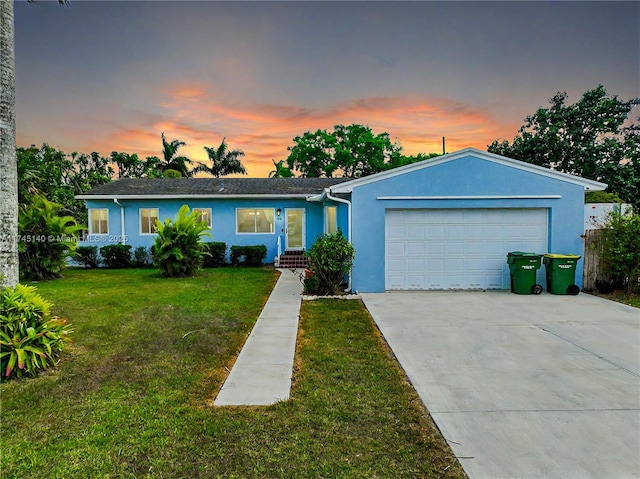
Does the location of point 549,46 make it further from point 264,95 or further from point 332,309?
point 332,309

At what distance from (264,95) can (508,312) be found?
1177 cm

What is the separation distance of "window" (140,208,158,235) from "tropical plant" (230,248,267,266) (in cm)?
370

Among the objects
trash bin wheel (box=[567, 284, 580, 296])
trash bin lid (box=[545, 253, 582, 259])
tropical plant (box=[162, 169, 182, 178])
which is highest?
tropical plant (box=[162, 169, 182, 178])

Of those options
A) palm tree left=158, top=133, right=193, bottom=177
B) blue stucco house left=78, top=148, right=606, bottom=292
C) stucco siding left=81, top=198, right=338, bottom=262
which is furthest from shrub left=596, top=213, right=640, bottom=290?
palm tree left=158, top=133, right=193, bottom=177

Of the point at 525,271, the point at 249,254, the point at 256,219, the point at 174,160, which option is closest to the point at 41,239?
the point at 249,254

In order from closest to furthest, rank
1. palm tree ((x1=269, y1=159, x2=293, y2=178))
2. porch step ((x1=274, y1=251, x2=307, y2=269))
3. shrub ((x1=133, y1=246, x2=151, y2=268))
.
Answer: porch step ((x1=274, y1=251, x2=307, y2=269)) → shrub ((x1=133, y1=246, x2=151, y2=268)) → palm tree ((x1=269, y1=159, x2=293, y2=178))

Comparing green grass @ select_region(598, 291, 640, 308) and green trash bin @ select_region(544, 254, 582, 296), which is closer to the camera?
green grass @ select_region(598, 291, 640, 308)

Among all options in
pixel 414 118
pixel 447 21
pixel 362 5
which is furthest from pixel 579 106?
pixel 362 5

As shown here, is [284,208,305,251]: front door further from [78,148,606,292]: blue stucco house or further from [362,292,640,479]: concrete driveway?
[362,292,640,479]: concrete driveway

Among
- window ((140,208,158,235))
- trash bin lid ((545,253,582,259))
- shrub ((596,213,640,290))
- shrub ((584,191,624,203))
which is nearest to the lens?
shrub ((596,213,640,290))

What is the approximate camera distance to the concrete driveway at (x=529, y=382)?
8.60 ft

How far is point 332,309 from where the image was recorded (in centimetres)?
742

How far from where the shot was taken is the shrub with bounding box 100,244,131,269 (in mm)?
14430

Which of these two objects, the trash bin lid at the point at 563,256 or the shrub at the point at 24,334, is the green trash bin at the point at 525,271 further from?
the shrub at the point at 24,334
